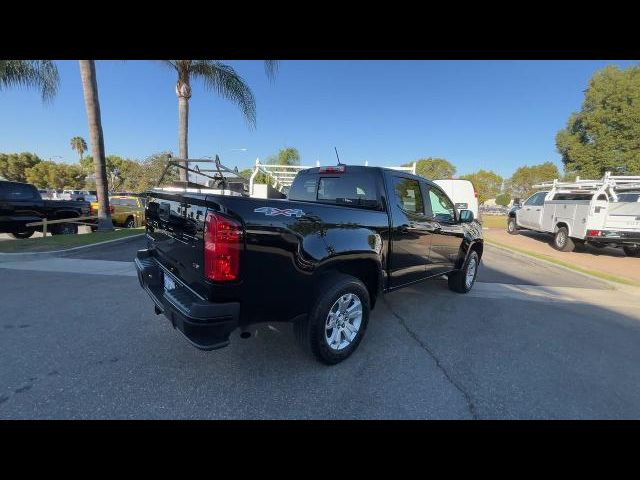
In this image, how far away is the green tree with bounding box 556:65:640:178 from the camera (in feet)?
75.8

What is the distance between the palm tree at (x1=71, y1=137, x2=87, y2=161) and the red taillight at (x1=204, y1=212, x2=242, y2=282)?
8443cm

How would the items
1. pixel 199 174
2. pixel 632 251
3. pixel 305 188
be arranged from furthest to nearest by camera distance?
1. pixel 632 251
2. pixel 199 174
3. pixel 305 188

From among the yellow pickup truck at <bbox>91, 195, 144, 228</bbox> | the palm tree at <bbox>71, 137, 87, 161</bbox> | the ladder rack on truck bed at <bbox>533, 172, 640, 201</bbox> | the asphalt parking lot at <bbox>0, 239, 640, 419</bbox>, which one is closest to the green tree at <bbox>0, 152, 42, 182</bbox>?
the palm tree at <bbox>71, 137, 87, 161</bbox>

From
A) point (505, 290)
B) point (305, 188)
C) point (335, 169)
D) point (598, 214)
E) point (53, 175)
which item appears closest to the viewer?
Result: point (335, 169)

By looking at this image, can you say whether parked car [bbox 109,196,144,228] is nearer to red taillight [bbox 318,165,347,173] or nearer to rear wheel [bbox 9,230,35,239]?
rear wheel [bbox 9,230,35,239]

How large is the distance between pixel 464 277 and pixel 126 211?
45.3 ft

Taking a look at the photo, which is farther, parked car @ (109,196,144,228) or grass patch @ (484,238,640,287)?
parked car @ (109,196,144,228)

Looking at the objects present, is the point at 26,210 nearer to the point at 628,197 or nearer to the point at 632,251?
the point at 628,197

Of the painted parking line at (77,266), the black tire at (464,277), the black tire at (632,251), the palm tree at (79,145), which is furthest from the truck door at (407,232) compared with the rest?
the palm tree at (79,145)

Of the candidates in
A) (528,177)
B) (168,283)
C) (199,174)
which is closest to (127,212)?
(199,174)

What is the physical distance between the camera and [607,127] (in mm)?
24266

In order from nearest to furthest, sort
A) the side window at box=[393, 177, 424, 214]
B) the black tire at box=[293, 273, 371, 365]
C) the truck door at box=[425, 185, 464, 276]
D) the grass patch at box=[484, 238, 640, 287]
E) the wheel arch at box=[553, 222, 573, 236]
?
the black tire at box=[293, 273, 371, 365], the side window at box=[393, 177, 424, 214], the truck door at box=[425, 185, 464, 276], the grass patch at box=[484, 238, 640, 287], the wheel arch at box=[553, 222, 573, 236]

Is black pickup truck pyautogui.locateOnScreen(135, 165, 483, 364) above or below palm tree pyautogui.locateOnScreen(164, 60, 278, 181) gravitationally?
below
